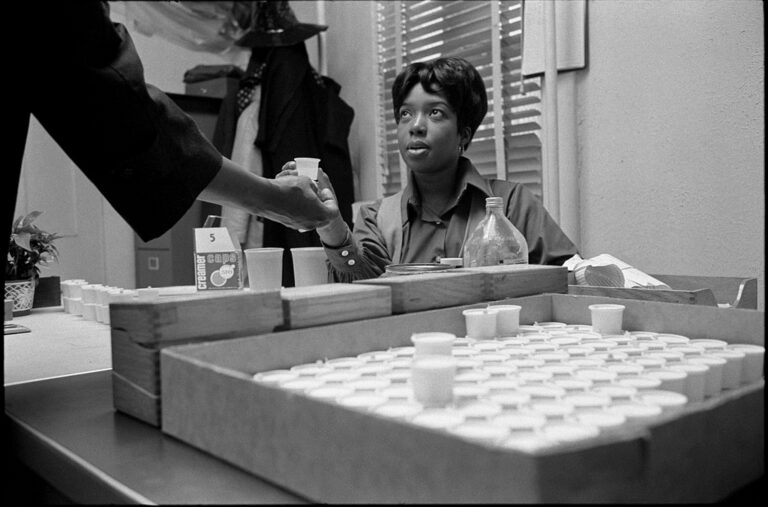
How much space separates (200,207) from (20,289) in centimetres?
172

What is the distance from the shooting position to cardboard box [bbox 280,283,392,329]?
929 millimetres

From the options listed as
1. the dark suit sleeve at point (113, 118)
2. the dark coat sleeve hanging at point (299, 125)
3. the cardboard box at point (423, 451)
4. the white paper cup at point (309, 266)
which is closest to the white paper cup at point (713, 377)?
the cardboard box at point (423, 451)

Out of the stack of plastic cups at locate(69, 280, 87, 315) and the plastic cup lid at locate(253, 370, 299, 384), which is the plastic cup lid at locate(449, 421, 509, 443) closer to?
the plastic cup lid at locate(253, 370, 299, 384)

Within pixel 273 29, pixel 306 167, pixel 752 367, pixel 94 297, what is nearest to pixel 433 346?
pixel 752 367

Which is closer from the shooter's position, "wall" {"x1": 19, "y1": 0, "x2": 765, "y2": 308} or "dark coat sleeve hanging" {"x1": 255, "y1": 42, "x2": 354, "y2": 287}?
"wall" {"x1": 19, "y1": 0, "x2": 765, "y2": 308}

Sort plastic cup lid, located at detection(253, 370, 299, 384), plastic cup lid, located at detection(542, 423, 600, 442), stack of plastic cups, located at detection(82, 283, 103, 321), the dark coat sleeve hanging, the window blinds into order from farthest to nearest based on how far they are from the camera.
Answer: the dark coat sleeve hanging < the window blinds < stack of plastic cups, located at detection(82, 283, 103, 321) < plastic cup lid, located at detection(253, 370, 299, 384) < plastic cup lid, located at detection(542, 423, 600, 442)

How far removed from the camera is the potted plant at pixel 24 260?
216 centimetres

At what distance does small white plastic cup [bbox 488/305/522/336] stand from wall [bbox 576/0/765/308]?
4.85 feet

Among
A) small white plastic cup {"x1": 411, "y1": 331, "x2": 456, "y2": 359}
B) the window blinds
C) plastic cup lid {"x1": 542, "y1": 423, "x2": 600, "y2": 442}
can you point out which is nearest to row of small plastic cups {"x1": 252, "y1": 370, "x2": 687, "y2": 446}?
plastic cup lid {"x1": 542, "y1": 423, "x2": 600, "y2": 442}

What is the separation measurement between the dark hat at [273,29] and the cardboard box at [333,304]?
9.50ft

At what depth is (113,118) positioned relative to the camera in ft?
3.00

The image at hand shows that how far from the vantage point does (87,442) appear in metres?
0.77

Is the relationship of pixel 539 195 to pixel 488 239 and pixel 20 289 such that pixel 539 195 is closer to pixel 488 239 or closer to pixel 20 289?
pixel 488 239

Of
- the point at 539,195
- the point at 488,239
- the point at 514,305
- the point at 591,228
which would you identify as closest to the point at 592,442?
the point at 514,305
